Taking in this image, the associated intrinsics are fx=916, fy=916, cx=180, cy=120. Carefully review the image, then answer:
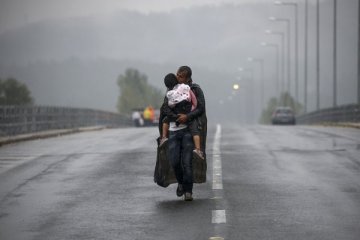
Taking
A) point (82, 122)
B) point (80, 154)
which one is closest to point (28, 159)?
point (80, 154)

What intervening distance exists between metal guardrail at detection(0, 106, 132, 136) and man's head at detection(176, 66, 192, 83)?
58.3 ft

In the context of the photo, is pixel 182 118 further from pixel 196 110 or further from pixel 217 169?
pixel 217 169

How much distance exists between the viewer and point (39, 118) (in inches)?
1357

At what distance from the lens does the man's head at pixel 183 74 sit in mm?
11875

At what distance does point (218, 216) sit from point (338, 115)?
4333 cm

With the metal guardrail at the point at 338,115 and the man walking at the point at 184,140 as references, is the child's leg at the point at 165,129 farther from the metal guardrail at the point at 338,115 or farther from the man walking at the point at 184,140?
the metal guardrail at the point at 338,115

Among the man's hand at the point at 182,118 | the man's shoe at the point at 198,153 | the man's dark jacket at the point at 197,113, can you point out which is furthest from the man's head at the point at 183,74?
the man's shoe at the point at 198,153

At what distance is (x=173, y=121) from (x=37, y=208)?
2.06 metres

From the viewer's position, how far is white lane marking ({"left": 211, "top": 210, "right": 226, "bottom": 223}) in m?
10.2

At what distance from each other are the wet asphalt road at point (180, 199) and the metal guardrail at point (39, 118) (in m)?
9.25

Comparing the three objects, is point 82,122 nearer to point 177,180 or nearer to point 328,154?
point 328,154

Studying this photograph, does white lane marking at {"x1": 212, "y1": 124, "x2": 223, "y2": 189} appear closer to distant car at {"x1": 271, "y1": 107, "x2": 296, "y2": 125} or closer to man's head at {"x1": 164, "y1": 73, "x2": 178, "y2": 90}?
man's head at {"x1": 164, "y1": 73, "x2": 178, "y2": 90}

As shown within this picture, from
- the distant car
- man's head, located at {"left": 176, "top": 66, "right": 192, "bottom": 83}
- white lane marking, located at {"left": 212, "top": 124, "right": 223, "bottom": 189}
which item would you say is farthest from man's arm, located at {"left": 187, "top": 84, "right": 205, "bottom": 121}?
the distant car

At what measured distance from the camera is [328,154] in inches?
780
